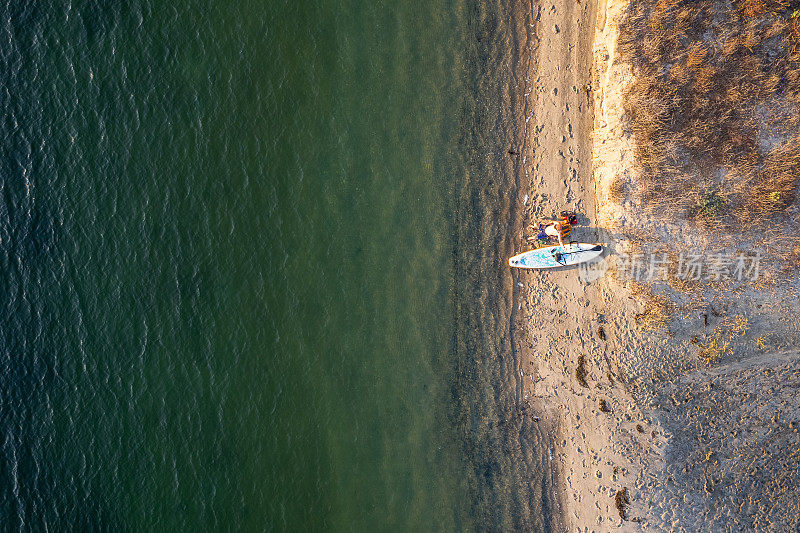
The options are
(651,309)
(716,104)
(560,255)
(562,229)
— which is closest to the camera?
(716,104)

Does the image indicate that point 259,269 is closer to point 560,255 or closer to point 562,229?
point 560,255

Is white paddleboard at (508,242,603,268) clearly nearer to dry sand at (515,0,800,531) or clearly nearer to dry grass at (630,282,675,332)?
dry sand at (515,0,800,531)

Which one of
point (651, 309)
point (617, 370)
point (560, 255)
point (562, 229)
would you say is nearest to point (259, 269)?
point (560, 255)

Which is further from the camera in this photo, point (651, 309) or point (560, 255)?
point (560, 255)

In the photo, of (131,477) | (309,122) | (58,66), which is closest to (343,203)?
(309,122)

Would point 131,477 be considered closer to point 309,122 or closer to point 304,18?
point 309,122

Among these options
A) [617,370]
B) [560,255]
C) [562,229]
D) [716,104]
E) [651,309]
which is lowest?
[617,370]

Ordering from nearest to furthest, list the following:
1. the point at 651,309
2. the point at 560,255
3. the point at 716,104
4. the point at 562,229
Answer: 1. the point at 716,104
2. the point at 651,309
3. the point at 562,229
4. the point at 560,255
